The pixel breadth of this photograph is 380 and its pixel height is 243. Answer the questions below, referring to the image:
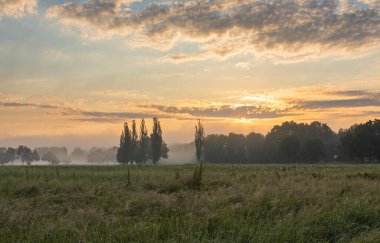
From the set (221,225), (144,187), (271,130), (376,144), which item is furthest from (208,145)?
(221,225)

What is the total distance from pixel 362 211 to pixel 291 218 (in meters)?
2.19

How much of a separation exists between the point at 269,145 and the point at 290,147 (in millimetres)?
21349

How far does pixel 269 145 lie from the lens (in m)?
118

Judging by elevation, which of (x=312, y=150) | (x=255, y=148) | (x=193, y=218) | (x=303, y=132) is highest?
(x=303, y=132)

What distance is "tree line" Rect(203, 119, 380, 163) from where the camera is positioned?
281 feet

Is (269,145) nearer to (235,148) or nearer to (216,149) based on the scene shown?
(235,148)

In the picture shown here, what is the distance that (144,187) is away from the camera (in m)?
16.5

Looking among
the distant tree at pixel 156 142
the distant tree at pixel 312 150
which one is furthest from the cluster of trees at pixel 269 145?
the distant tree at pixel 156 142

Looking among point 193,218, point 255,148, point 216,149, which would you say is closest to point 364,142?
point 255,148

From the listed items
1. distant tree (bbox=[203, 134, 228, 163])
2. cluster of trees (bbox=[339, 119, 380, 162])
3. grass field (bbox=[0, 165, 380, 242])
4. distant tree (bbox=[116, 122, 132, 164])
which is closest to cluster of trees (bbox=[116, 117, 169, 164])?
distant tree (bbox=[116, 122, 132, 164])

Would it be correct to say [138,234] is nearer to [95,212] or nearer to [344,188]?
[95,212]

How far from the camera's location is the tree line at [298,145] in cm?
8556

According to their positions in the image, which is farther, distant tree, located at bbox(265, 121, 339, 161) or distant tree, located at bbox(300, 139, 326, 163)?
distant tree, located at bbox(265, 121, 339, 161)

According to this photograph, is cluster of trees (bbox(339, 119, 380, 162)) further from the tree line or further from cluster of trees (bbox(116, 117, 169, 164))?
cluster of trees (bbox(116, 117, 169, 164))
